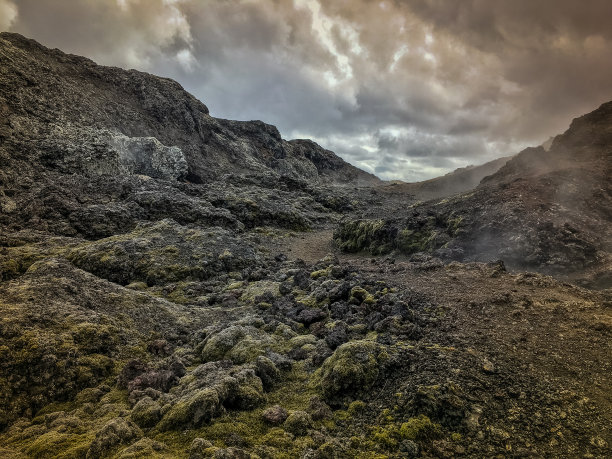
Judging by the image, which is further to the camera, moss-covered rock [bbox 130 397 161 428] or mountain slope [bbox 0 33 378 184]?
mountain slope [bbox 0 33 378 184]

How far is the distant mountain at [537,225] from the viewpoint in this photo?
19.8 metres

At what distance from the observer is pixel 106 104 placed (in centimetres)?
6950

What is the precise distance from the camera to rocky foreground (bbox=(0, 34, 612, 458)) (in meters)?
6.21

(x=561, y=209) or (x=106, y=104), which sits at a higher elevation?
(x=106, y=104)

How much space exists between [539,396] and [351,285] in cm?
923

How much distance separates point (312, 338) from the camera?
1150 centimetres

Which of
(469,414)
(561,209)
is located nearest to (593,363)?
(469,414)

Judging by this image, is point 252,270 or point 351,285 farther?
point 252,270

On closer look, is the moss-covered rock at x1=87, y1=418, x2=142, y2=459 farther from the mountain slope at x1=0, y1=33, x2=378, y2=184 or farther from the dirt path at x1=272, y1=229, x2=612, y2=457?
the mountain slope at x1=0, y1=33, x2=378, y2=184

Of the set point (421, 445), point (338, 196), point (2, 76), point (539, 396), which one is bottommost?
point (421, 445)

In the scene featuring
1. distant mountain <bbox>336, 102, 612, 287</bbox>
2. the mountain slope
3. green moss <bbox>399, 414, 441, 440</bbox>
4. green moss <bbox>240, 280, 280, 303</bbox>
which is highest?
the mountain slope

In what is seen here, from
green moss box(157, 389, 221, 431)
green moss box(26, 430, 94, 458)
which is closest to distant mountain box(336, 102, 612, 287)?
green moss box(157, 389, 221, 431)

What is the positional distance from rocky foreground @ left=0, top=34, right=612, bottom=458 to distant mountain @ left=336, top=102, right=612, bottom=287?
18 centimetres

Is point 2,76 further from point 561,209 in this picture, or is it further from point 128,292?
point 561,209
